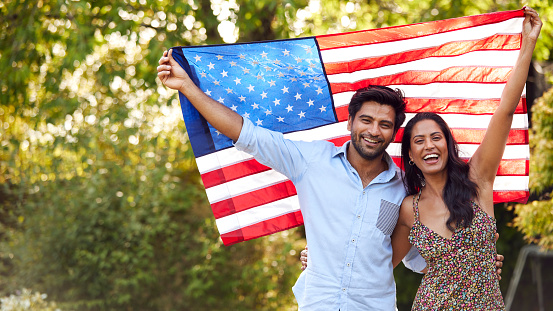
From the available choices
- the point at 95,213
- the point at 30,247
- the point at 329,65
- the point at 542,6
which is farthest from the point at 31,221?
the point at 542,6

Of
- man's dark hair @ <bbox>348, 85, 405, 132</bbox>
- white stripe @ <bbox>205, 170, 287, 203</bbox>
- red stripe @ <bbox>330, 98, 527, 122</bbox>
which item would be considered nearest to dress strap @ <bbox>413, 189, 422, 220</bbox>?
man's dark hair @ <bbox>348, 85, 405, 132</bbox>

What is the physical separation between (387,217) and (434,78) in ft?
4.02

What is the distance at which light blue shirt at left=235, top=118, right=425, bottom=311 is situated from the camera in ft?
9.57

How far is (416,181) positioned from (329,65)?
1.03 metres

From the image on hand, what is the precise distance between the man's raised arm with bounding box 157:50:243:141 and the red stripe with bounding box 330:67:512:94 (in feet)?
3.42

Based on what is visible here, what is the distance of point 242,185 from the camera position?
367 cm

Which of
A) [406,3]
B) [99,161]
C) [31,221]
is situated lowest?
[31,221]

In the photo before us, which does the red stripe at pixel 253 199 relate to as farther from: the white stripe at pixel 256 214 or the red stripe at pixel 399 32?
the red stripe at pixel 399 32

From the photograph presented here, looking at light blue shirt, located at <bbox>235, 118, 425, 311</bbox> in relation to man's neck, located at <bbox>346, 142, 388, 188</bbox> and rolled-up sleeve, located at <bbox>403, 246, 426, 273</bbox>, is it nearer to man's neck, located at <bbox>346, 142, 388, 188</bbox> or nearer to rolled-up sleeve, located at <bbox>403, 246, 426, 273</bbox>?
man's neck, located at <bbox>346, 142, 388, 188</bbox>

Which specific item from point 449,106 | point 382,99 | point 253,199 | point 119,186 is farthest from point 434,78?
point 119,186

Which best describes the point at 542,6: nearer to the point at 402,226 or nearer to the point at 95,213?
the point at 402,226

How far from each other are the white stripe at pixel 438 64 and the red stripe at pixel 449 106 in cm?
21

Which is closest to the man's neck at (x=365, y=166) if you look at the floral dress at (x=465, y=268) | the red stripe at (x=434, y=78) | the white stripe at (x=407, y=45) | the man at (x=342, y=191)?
the man at (x=342, y=191)

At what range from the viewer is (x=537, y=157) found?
4.86 meters
